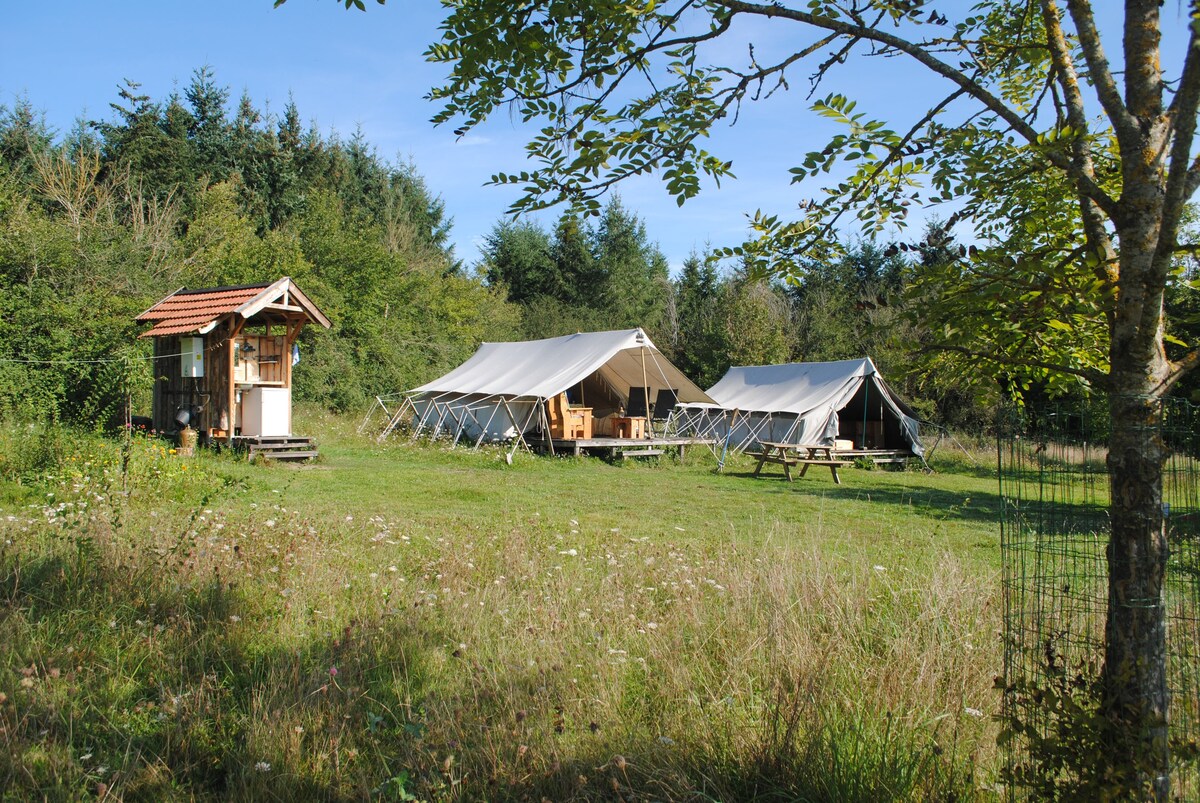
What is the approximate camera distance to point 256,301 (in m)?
13.3

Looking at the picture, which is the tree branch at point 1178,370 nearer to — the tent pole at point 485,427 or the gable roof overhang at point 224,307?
the gable roof overhang at point 224,307

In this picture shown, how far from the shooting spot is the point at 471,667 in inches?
134

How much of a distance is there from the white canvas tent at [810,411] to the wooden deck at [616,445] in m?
1.49

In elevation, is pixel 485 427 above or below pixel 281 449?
above

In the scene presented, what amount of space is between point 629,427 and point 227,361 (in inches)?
337

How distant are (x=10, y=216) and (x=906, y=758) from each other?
757 inches

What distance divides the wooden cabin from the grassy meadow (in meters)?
7.43

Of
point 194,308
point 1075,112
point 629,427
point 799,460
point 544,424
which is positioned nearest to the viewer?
point 1075,112

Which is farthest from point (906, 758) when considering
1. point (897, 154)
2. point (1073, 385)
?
point (897, 154)

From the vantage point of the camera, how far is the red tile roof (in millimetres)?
13336

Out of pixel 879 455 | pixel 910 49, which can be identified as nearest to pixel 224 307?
pixel 910 49

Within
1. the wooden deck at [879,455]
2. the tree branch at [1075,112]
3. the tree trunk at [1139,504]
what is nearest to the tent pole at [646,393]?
the wooden deck at [879,455]

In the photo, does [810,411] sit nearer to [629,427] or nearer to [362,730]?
[629,427]

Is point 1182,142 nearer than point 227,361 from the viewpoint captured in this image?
Yes
